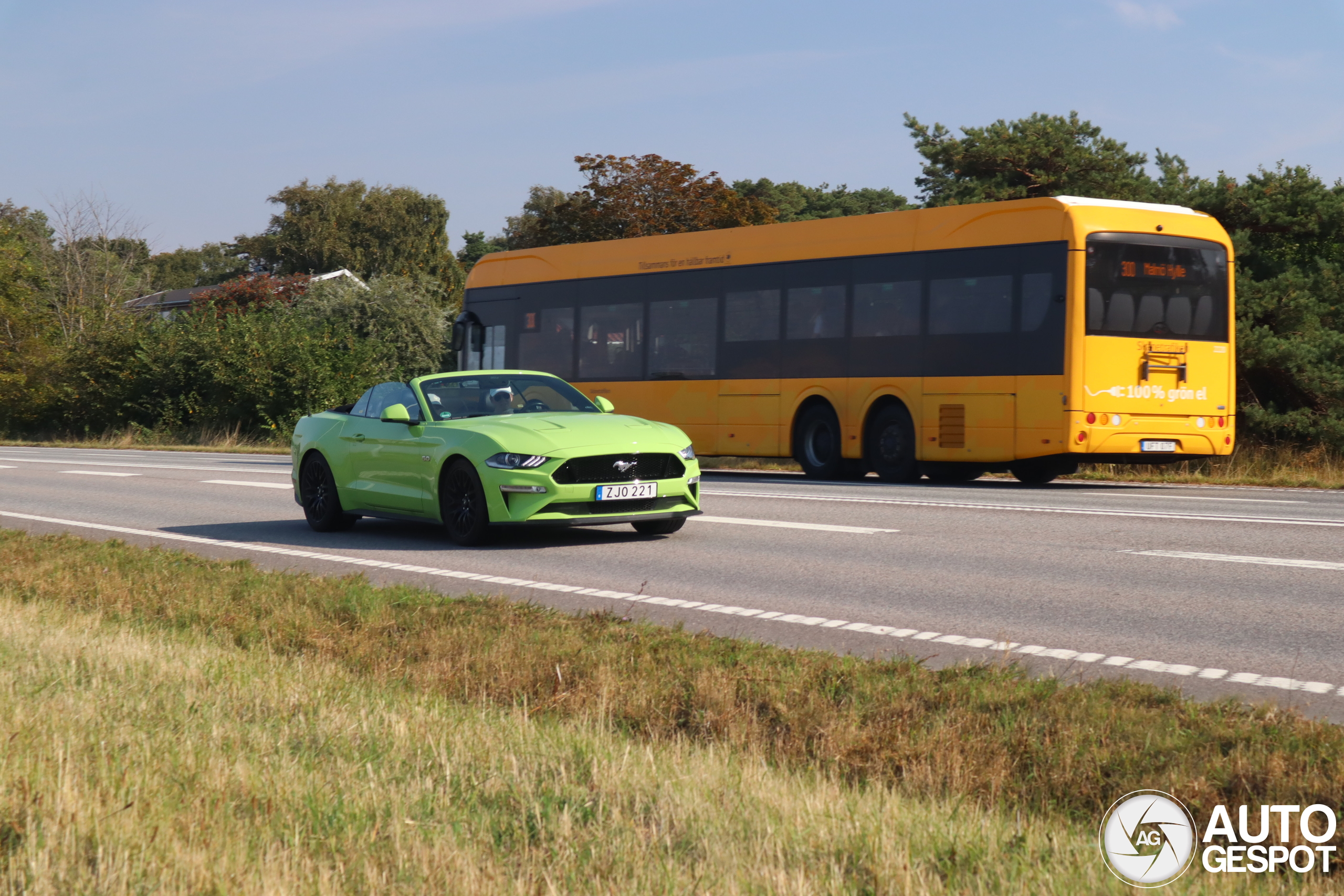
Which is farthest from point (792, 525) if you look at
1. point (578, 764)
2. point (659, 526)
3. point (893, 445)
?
point (578, 764)

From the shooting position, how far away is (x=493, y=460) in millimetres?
11750

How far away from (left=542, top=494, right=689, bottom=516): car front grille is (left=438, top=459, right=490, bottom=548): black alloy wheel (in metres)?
0.61

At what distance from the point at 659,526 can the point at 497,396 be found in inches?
75.0

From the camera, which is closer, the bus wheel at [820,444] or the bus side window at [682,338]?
the bus wheel at [820,444]

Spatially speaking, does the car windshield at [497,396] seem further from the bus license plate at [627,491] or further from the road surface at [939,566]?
the bus license plate at [627,491]

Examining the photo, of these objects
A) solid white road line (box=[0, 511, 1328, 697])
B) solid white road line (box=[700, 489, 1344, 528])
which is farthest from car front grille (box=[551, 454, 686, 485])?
solid white road line (box=[700, 489, 1344, 528])

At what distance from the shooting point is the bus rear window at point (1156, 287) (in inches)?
727

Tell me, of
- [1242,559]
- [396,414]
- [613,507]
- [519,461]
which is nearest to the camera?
[1242,559]

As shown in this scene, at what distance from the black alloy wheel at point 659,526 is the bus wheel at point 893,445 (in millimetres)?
7807

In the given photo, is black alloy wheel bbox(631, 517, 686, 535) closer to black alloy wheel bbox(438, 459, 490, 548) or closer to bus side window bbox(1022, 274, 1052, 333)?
black alloy wheel bbox(438, 459, 490, 548)

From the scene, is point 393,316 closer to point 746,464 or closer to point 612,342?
point 746,464

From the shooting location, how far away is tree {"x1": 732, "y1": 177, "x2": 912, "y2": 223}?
81250 millimetres

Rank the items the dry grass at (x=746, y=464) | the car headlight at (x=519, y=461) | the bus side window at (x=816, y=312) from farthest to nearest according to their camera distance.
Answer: the dry grass at (x=746, y=464), the bus side window at (x=816, y=312), the car headlight at (x=519, y=461)

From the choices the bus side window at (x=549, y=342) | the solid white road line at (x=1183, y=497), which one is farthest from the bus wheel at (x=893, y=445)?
the bus side window at (x=549, y=342)
